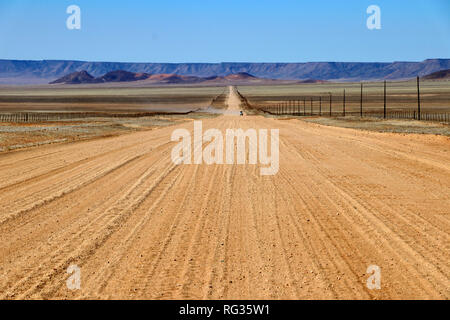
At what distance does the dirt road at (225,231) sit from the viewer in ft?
19.5

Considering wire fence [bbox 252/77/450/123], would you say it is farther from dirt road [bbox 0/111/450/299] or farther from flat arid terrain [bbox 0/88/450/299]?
dirt road [bbox 0/111/450/299]

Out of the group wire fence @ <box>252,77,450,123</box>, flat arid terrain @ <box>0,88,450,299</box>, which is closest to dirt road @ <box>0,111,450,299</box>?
flat arid terrain @ <box>0,88,450,299</box>

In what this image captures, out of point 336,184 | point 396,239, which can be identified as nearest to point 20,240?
point 396,239

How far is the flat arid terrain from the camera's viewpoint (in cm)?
594

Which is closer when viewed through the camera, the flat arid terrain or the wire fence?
the flat arid terrain

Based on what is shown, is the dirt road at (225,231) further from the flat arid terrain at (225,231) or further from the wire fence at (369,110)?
the wire fence at (369,110)

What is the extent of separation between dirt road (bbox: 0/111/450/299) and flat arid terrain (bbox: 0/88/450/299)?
23 mm

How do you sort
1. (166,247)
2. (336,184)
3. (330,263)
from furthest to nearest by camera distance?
(336,184) < (166,247) < (330,263)

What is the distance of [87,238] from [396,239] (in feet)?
14.6

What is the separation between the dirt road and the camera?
595 centimetres

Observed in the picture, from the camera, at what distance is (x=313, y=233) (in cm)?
808

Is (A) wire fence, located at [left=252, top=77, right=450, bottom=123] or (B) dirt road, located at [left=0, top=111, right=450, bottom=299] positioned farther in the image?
(A) wire fence, located at [left=252, top=77, right=450, bottom=123]

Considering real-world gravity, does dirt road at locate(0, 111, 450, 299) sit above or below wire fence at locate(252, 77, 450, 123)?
below
